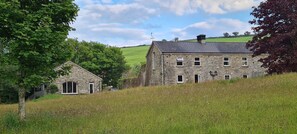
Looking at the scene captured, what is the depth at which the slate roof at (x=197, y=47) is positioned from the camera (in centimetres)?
5275

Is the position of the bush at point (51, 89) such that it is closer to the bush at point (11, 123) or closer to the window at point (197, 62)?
the window at point (197, 62)

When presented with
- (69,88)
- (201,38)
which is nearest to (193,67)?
(201,38)

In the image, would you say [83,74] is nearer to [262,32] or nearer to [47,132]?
[262,32]

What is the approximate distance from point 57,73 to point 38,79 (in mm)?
Result: 1953

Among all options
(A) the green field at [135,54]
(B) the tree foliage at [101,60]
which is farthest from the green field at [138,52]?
(B) the tree foliage at [101,60]

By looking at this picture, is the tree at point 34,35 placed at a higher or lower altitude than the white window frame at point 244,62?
lower

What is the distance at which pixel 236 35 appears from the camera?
108 metres

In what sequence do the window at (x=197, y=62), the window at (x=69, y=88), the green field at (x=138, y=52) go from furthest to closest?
the green field at (x=138, y=52), the window at (x=197, y=62), the window at (x=69, y=88)

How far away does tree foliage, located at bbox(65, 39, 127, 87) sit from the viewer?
6662 cm

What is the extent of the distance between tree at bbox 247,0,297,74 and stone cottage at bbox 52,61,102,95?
27895 mm

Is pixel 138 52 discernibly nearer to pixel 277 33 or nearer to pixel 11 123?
pixel 277 33

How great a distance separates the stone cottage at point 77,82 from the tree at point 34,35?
38.4 m

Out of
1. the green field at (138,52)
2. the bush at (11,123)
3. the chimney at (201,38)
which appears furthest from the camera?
the green field at (138,52)

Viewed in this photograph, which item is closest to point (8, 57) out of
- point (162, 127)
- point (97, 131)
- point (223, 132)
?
point (97, 131)
